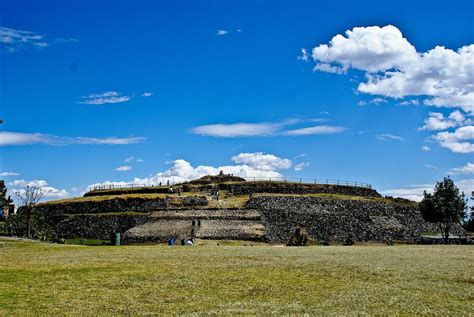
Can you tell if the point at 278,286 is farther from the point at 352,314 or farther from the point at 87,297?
the point at 87,297

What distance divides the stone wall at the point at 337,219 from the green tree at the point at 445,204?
5.57 meters

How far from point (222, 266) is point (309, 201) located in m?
62.2

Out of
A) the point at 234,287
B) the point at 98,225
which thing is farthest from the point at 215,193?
the point at 234,287

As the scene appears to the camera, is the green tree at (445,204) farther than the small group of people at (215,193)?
No

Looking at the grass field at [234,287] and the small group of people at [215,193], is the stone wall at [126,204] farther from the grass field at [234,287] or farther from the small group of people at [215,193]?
the grass field at [234,287]

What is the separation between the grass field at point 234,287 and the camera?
18375 mm

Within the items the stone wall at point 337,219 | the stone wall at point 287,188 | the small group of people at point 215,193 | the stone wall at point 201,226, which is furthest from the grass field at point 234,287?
the stone wall at point 287,188

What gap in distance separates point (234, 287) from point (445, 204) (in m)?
65.5

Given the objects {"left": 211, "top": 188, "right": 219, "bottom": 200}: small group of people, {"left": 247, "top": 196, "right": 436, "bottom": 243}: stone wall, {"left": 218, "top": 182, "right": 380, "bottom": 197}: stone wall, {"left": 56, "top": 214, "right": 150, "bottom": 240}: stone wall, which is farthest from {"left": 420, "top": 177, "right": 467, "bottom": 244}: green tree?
{"left": 56, "top": 214, "right": 150, "bottom": 240}: stone wall

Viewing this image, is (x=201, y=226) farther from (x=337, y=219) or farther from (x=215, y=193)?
(x=337, y=219)

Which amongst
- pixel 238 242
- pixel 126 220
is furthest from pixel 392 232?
pixel 126 220

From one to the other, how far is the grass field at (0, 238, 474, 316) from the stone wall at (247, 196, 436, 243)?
44.4 metres

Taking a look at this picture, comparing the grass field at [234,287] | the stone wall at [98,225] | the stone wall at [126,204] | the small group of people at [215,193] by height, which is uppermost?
the small group of people at [215,193]

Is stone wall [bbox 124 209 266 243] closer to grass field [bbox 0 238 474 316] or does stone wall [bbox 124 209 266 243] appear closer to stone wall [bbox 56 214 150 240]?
stone wall [bbox 56 214 150 240]
